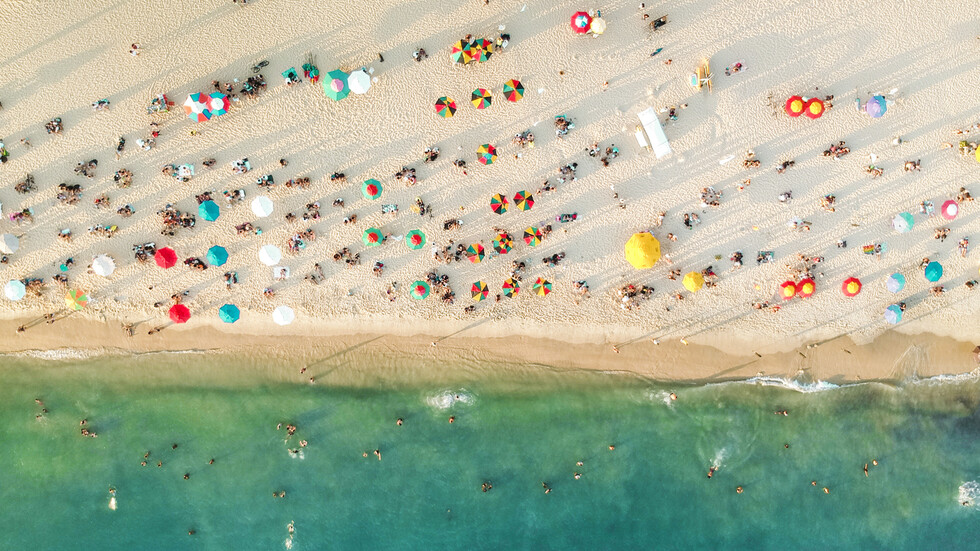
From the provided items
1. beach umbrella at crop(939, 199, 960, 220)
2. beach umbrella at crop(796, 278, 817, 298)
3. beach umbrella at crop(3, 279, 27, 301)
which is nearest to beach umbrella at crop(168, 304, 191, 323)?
beach umbrella at crop(3, 279, 27, 301)

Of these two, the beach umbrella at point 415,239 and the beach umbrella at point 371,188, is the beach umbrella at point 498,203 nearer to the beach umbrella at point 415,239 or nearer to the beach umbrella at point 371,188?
the beach umbrella at point 415,239

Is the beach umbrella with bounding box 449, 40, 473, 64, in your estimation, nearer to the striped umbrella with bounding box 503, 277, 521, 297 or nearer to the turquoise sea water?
the striped umbrella with bounding box 503, 277, 521, 297

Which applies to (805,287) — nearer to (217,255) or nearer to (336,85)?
(336,85)

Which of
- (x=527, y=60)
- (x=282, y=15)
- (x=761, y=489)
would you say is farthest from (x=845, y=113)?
(x=282, y=15)

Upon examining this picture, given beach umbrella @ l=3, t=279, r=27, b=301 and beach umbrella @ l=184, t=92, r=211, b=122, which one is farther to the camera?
beach umbrella @ l=3, t=279, r=27, b=301

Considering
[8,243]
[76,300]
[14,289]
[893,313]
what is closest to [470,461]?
[76,300]
